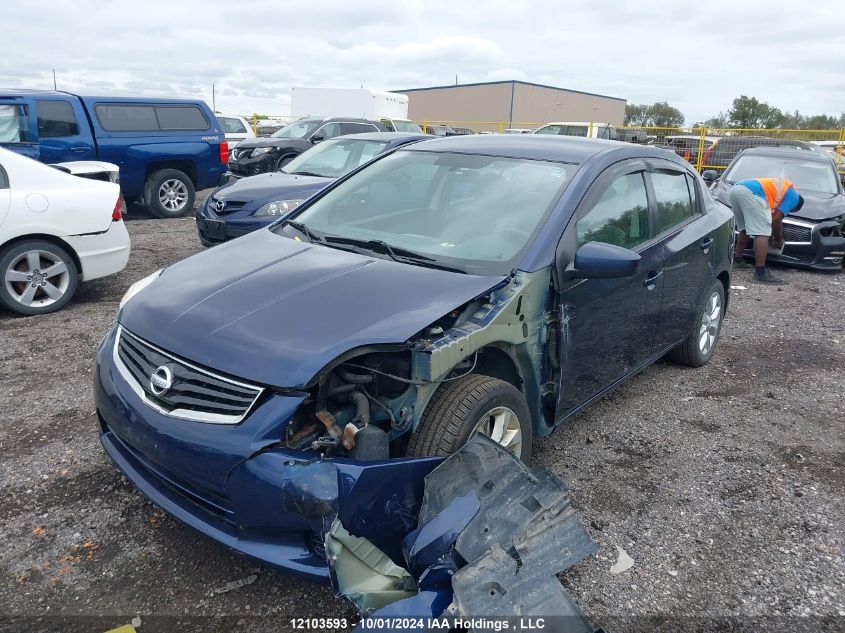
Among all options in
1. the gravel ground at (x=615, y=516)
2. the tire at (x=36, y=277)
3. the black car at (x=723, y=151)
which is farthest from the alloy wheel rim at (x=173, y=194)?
the black car at (x=723, y=151)

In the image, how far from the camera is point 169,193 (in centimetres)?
1129

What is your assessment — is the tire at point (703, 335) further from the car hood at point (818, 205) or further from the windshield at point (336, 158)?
the windshield at point (336, 158)

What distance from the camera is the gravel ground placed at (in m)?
2.59

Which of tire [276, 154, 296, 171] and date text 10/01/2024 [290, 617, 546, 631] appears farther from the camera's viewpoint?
tire [276, 154, 296, 171]

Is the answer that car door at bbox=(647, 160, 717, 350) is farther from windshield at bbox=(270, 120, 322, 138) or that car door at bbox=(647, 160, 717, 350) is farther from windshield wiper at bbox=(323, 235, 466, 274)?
windshield at bbox=(270, 120, 322, 138)

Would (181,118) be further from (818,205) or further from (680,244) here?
(818,205)

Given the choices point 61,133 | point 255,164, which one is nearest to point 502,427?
point 61,133

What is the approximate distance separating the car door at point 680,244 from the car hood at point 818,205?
15.4 ft

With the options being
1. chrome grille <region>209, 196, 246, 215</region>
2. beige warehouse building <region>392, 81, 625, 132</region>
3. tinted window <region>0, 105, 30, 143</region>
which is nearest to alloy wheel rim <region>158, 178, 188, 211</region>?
tinted window <region>0, 105, 30, 143</region>

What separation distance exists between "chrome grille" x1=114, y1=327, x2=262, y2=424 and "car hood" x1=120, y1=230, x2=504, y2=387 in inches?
1.8

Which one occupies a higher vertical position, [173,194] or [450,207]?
[450,207]

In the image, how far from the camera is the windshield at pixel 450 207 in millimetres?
3314

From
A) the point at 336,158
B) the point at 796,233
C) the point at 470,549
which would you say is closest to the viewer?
the point at 470,549

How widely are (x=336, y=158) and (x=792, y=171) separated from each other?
22.3 feet
